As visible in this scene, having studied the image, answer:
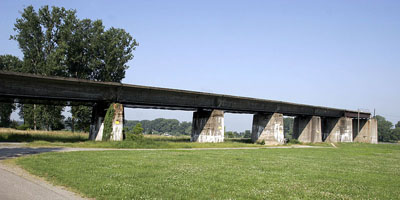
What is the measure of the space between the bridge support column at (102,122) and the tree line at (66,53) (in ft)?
66.0

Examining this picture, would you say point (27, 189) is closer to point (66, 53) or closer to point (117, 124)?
point (117, 124)

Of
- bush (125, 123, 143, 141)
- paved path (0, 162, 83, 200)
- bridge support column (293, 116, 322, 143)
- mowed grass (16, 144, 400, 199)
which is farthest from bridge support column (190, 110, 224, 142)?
paved path (0, 162, 83, 200)

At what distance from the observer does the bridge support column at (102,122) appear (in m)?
33.8

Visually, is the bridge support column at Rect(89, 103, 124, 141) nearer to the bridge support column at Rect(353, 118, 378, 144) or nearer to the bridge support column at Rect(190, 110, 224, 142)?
the bridge support column at Rect(190, 110, 224, 142)

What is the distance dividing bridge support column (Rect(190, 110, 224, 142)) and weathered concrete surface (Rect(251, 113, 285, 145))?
439 inches

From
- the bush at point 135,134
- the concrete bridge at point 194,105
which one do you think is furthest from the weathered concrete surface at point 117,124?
the bush at point 135,134

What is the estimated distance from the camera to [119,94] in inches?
1384

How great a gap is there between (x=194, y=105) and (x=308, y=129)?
30.1 meters

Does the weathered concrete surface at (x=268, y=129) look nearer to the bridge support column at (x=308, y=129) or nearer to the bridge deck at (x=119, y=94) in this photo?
the bridge deck at (x=119, y=94)

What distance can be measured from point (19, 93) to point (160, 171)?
21.6 m

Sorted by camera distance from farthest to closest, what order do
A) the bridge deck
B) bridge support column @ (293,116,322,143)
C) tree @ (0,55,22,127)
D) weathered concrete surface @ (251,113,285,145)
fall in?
tree @ (0,55,22,127), bridge support column @ (293,116,322,143), weathered concrete surface @ (251,113,285,145), the bridge deck

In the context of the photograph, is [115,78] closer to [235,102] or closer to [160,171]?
[235,102]

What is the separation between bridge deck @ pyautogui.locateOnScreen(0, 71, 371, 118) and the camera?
1160 inches

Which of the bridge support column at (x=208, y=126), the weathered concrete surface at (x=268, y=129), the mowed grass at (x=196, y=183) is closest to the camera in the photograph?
the mowed grass at (x=196, y=183)
